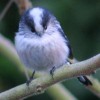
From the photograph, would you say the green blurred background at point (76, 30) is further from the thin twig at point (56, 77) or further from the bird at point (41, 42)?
the thin twig at point (56, 77)

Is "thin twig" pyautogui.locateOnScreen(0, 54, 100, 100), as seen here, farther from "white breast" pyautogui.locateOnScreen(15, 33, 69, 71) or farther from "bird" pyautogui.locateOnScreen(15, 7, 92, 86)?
"white breast" pyautogui.locateOnScreen(15, 33, 69, 71)

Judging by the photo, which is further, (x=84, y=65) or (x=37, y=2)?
(x=37, y=2)

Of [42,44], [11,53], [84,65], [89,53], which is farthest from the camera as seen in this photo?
[89,53]

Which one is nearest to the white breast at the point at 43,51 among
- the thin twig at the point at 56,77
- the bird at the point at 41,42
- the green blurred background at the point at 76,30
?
the bird at the point at 41,42

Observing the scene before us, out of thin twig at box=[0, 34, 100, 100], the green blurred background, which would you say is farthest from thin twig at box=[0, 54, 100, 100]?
the green blurred background

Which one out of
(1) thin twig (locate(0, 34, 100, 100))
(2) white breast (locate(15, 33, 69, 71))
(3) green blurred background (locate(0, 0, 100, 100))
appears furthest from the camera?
(3) green blurred background (locate(0, 0, 100, 100))

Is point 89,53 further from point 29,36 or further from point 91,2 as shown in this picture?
point 29,36

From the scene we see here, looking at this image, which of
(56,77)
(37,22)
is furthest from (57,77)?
(37,22)

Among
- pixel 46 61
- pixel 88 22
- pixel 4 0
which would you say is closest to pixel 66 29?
pixel 88 22
